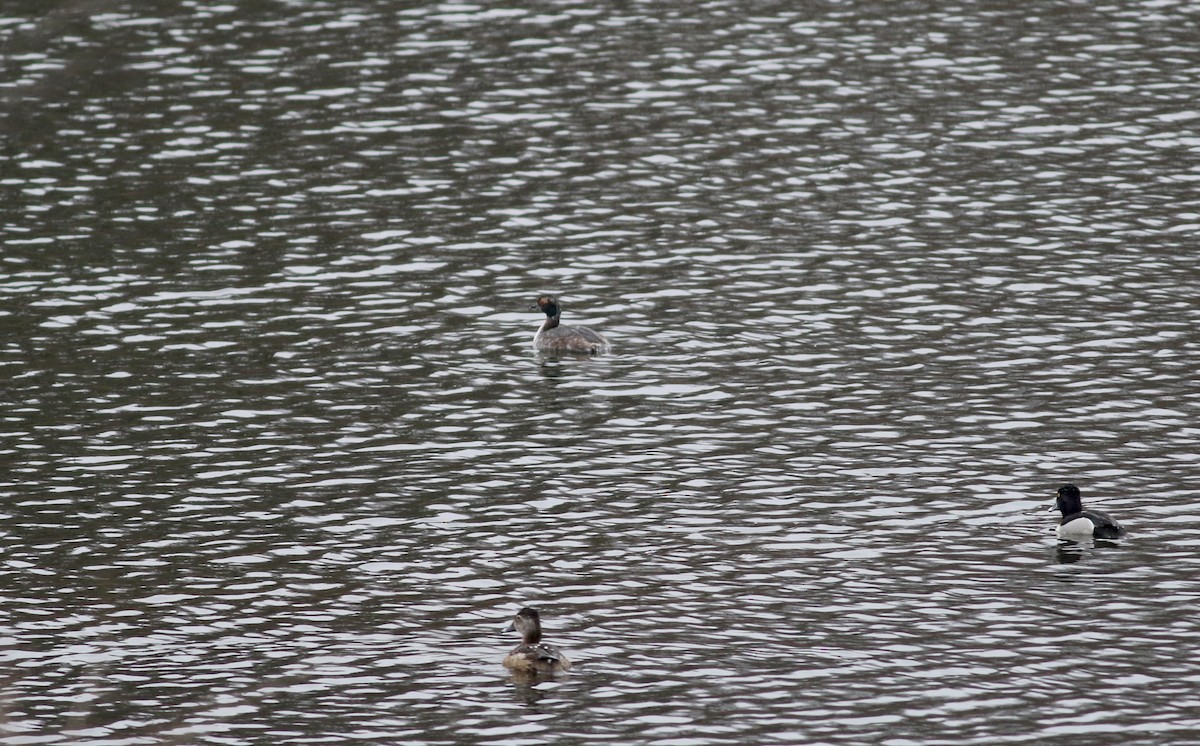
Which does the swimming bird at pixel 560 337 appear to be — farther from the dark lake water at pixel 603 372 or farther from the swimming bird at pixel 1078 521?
the swimming bird at pixel 1078 521

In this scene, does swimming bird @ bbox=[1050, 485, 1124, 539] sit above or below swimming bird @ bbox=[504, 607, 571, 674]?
below

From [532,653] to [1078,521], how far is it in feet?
24.5

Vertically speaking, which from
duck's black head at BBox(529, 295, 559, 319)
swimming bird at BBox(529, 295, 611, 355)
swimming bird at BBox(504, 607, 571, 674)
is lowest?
swimming bird at BBox(529, 295, 611, 355)

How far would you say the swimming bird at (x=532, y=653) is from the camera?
61.4 ft

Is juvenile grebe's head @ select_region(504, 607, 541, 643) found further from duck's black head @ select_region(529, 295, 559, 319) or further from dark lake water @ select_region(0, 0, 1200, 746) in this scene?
duck's black head @ select_region(529, 295, 559, 319)

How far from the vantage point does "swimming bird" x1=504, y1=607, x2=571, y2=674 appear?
18719 millimetres

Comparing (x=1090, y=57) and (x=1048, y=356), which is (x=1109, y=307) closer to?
(x=1048, y=356)

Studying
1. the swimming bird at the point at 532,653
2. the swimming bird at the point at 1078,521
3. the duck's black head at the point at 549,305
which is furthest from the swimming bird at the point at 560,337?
the swimming bird at the point at 532,653

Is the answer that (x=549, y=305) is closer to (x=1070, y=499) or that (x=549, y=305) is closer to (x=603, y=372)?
(x=603, y=372)

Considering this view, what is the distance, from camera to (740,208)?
3728cm

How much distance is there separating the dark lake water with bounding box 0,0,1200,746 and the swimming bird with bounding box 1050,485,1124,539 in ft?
0.78

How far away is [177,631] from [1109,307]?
18.0m

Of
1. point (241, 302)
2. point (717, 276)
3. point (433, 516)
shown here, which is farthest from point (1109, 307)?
point (241, 302)

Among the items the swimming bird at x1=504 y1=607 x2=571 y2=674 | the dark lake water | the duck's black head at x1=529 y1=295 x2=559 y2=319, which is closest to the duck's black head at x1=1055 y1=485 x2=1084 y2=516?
the dark lake water
